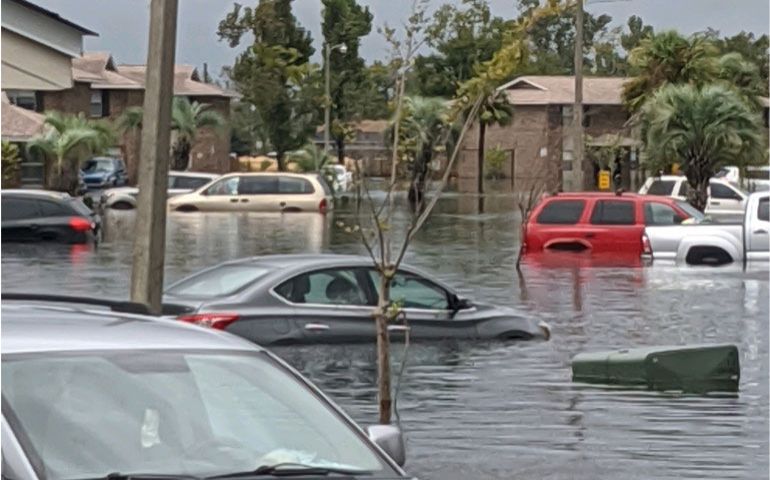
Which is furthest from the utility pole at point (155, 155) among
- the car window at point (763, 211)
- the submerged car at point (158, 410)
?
the car window at point (763, 211)

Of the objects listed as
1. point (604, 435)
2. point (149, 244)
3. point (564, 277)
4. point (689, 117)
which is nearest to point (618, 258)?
point (564, 277)

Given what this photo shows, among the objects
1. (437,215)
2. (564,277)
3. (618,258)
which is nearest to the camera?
(564,277)

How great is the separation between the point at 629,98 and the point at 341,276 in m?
46.4

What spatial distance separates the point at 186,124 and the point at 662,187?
27.8 m

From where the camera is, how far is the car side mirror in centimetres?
611

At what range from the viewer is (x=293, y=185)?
55625 mm

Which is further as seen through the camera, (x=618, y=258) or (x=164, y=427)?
(x=618, y=258)

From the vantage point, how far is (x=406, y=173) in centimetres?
1177

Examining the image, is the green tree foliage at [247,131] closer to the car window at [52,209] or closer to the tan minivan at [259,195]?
the tan minivan at [259,195]

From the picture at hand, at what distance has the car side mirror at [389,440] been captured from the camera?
20.1ft

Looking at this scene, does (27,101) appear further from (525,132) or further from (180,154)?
(525,132)

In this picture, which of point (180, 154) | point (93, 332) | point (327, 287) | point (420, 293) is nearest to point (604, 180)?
point (180, 154)

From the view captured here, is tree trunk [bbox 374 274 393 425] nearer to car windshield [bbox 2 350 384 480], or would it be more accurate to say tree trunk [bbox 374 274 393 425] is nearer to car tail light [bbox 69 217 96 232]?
car windshield [bbox 2 350 384 480]

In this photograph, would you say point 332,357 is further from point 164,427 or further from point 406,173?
point 164,427
